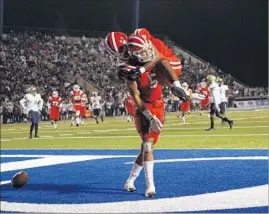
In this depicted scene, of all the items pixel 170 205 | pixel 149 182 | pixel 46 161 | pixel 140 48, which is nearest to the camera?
pixel 170 205

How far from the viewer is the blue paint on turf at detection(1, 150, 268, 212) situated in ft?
18.4

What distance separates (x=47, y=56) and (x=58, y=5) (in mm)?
4712

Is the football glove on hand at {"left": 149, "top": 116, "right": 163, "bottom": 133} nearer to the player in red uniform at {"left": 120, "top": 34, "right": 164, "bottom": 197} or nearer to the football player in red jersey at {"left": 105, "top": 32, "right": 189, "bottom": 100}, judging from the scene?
the player in red uniform at {"left": 120, "top": 34, "right": 164, "bottom": 197}

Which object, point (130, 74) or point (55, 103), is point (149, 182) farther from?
point (55, 103)

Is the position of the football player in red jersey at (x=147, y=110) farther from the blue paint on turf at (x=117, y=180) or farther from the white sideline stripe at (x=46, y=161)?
the white sideline stripe at (x=46, y=161)

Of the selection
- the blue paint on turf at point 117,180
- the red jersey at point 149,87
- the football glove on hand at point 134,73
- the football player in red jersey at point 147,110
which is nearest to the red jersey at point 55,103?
the blue paint on turf at point 117,180

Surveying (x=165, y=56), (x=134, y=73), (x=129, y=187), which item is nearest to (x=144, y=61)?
(x=134, y=73)

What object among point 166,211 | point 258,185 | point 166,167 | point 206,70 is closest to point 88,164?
point 166,167

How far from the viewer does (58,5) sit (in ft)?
141

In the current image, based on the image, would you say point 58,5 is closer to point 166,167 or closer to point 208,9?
point 208,9

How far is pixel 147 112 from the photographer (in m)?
5.45

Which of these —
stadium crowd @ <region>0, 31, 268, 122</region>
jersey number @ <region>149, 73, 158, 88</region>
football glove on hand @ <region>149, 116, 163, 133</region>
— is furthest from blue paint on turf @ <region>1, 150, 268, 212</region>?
stadium crowd @ <region>0, 31, 268, 122</region>

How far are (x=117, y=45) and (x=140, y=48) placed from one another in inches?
14.3

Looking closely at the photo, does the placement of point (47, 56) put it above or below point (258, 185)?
above
